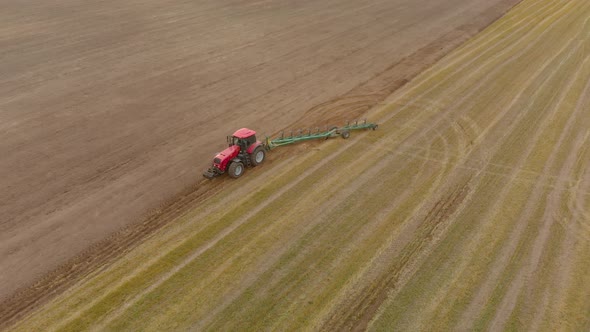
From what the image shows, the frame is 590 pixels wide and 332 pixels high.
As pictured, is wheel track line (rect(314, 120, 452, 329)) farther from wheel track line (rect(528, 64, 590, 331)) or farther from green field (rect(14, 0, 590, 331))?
wheel track line (rect(528, 64, 590, 331))

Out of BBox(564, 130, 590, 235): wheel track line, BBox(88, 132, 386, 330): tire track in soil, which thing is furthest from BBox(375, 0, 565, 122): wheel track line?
BBox(564, 130, 590, 235): wheel track line

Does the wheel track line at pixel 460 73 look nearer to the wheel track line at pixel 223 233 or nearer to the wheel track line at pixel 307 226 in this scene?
the wheel track line at pixel 307 226

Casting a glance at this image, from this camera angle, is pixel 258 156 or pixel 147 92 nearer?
pixel 258 156

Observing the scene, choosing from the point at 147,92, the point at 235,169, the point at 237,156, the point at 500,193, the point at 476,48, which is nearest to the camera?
the point at 500,193

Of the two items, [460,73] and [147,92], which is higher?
[147,92]

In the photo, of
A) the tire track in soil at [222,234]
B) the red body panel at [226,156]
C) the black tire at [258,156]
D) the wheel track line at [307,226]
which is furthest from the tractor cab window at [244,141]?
the wheel track line at [307,226]

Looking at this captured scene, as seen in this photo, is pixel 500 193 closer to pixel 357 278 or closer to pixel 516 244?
pixel 516 244

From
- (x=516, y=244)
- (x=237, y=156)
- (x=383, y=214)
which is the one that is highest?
(x=237, y=156)

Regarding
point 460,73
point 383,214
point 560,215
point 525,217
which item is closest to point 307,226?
point 383,214
